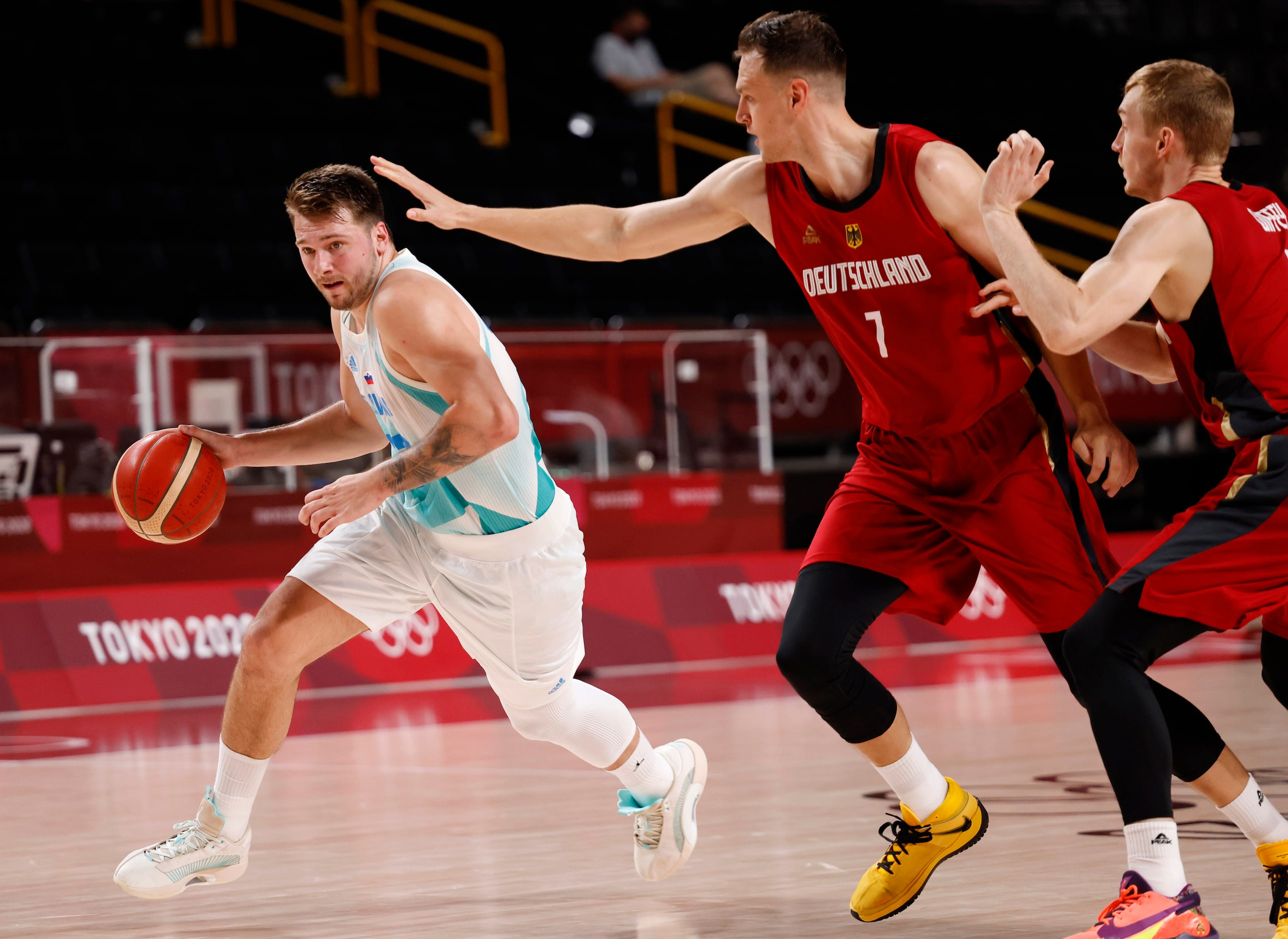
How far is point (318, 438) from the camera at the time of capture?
4.64 meters

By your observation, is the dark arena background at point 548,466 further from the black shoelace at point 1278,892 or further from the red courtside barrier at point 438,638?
Result: the black shoelace at point 1278,892

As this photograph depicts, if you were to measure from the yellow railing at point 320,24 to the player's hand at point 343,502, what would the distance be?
39.0 feet

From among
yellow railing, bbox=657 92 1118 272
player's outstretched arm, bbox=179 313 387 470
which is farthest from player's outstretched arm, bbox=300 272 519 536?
yellow railing, bbox=657 92 1118 272

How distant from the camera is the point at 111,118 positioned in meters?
13.6

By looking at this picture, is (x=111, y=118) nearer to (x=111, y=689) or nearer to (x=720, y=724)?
(x=111, y=689)

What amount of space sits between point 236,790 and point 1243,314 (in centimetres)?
262

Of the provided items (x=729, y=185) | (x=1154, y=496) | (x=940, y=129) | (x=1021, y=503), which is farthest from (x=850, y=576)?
(x=940, y=129)

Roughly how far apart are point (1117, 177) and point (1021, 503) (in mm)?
14446

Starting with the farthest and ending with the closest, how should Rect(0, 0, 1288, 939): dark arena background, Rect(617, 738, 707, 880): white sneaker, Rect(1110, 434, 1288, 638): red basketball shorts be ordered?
Rect(0, 0, 1288, 939): dark arena background, Rect(617, 738, 707, 880): white sneaker, Rect(1110, 434, 1288, 638): red basketball shorts

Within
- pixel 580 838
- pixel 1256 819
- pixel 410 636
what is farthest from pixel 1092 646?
pixel 410 636

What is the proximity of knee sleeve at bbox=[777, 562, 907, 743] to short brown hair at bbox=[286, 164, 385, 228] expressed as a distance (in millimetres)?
1449

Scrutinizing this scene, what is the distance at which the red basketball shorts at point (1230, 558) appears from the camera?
3436 mm

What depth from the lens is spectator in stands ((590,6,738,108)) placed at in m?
16.0

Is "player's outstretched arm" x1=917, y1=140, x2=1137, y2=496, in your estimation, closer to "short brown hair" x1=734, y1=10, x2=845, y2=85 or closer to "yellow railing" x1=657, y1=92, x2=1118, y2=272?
"short brown hair" x1=734, y1=10, x2=845, y2=85
